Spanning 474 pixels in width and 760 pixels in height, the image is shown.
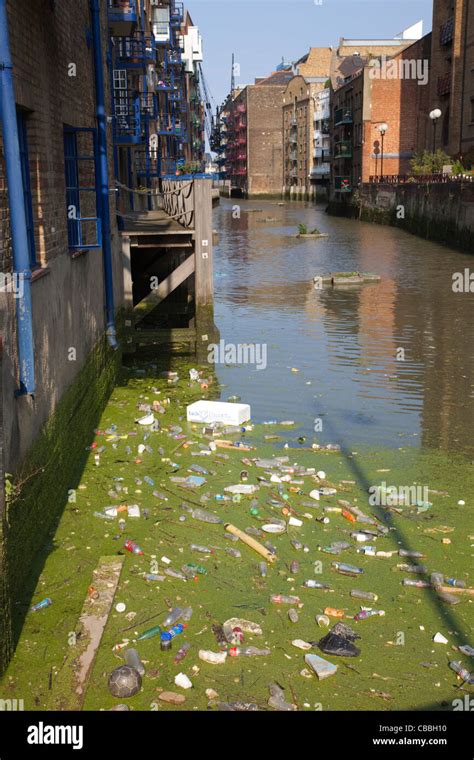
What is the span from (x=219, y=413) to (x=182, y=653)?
551cm

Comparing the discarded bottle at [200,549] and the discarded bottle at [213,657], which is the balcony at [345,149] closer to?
the discarded bottle at [200,549]

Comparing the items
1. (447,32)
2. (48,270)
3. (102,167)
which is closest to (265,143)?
(447,32)

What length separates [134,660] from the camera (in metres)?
5.37

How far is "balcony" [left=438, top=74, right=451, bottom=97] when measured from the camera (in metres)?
49.5

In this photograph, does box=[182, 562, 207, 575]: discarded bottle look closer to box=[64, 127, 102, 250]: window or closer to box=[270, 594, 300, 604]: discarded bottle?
box=[270, 594, 300, 604]: discarded bottle

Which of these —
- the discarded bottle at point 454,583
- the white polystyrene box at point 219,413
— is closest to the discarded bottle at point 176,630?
the discarded bottle at point 454,583

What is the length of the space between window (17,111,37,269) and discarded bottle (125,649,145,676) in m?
3.74

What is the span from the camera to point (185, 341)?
16812mm

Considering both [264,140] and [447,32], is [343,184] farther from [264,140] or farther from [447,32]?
[264,140]

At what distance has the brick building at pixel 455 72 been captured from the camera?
4622 cm

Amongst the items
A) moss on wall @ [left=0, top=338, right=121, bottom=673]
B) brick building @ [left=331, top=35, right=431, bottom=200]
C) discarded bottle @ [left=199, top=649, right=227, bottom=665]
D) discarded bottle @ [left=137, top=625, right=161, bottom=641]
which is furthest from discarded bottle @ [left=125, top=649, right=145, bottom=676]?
brick building @ [left=331, top=35, right=431, bottom=200]

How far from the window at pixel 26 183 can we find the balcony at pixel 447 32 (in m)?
46.7

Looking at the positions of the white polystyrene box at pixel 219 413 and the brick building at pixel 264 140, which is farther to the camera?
the brick building at pixel 264 140
